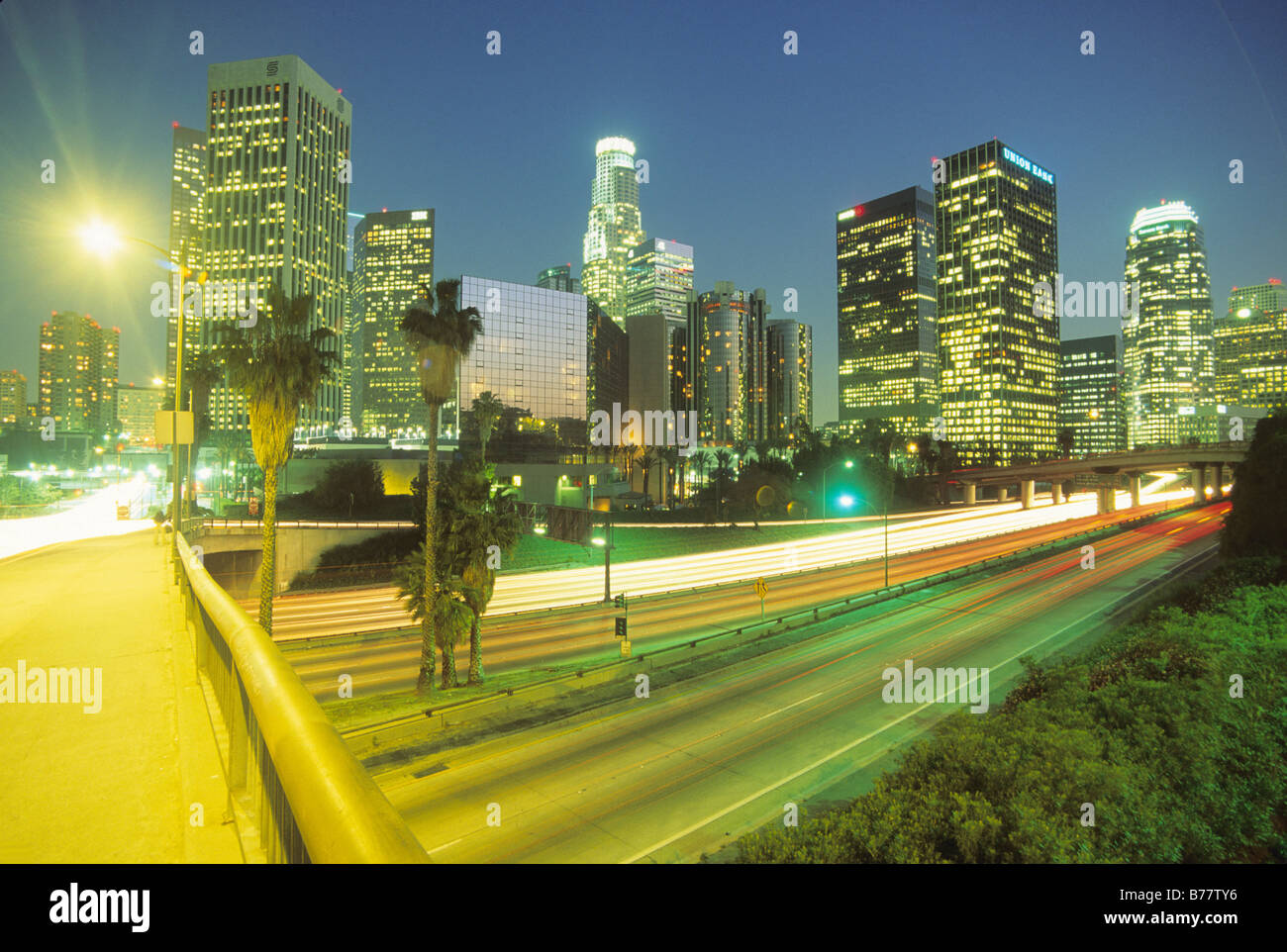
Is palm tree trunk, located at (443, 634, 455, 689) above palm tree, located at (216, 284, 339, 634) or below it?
below

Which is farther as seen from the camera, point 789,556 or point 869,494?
point 869,494

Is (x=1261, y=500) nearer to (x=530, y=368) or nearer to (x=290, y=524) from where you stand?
(x=290, y=524)

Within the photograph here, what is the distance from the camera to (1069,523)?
8262cm

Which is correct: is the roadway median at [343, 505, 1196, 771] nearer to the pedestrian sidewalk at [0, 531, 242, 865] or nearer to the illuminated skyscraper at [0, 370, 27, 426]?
the pedestrian sidewalk at [0, 531, 242, 865]

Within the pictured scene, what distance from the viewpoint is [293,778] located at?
84.0 inches

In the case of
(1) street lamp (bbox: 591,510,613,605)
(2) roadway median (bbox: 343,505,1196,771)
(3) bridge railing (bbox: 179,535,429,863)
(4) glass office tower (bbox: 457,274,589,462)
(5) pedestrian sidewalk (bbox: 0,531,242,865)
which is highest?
(4) glass office tower (bbox: 457,274,589,462)

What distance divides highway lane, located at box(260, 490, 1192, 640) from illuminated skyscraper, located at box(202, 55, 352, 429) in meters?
140

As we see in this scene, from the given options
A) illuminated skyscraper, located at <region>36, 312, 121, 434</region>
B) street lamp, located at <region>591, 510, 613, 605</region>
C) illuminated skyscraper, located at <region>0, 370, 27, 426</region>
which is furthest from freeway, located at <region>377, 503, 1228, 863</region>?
Answer: illuminated skyscraper, located at <region>0, 370, 27, 426</region>

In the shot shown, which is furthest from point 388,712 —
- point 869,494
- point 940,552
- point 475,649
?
point 869,494

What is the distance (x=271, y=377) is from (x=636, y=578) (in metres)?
29.9

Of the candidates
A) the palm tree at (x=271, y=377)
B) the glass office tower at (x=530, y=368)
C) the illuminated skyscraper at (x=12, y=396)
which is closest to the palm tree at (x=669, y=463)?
the glass office tower at (x=530, y=368)

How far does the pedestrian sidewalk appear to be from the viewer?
341cm
